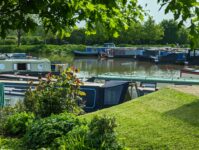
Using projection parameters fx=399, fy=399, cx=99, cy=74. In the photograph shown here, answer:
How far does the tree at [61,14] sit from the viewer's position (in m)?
3.46

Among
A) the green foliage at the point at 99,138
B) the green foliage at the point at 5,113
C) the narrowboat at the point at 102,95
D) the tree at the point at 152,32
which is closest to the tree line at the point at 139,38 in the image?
the tree at the point at 152,32

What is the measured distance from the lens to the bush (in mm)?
7012

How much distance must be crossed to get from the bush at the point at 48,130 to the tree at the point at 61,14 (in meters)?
2.86

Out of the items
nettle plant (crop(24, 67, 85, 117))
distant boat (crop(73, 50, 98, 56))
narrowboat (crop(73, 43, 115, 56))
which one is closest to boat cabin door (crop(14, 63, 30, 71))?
nettle plant (crop(24, 67, 85, 117))

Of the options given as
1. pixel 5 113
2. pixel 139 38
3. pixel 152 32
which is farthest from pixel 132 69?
pixel 5 113

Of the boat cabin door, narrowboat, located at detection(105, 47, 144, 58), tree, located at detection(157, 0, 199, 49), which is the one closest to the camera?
tree, located at detection(157, 0, 199, 49)

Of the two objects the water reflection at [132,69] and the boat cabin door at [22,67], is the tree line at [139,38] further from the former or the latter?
the boat cabin door at [22,67]

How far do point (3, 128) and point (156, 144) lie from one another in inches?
128

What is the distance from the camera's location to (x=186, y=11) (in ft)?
10.7

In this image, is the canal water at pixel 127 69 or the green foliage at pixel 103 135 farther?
the canal water at pixel 127 69

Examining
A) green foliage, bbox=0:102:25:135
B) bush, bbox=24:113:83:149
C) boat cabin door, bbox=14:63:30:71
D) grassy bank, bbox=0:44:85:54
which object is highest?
bush, bbox=24:113:83:149

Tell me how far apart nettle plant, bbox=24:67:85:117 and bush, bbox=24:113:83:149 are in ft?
4.12

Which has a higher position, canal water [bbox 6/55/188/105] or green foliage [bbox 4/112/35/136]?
green foliage [bbox 4/112/35/136]

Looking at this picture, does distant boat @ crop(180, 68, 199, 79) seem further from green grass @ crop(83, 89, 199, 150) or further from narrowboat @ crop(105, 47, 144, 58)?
narrowboat @ crop(105, 47, 144, 58)
